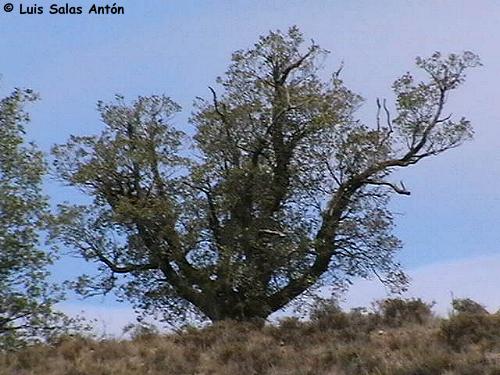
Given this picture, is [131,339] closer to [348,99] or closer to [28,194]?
[28,194]

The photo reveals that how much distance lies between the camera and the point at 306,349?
20547mm

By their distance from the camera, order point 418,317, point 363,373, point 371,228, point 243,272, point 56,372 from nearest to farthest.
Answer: point 363,373 → point 56,372 → point 418,317 → point 243,272 → point 371,228

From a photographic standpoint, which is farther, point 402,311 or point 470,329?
point 402,311

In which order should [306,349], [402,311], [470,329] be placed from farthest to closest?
[402,311] < [306,349] < [470,329]

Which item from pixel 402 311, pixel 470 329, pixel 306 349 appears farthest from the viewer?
pixel 402 311

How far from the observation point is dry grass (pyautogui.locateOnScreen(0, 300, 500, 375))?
18062 millimetres

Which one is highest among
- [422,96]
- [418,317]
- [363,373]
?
[422,96]

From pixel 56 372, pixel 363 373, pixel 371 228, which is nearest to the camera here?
pixel 363 373

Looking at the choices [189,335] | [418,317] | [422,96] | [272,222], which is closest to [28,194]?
[189,335]

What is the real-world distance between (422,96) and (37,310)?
1162cm

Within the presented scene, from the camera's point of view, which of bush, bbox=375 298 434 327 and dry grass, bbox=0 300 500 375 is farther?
bush, bbox=375 298 434 327

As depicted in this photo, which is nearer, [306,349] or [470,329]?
[470,329]

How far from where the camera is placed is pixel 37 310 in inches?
901

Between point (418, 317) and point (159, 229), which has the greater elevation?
point (159, 229)
